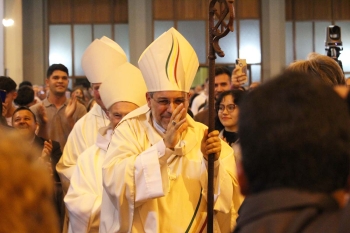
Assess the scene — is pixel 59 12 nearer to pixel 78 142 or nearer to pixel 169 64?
pixel 78 142

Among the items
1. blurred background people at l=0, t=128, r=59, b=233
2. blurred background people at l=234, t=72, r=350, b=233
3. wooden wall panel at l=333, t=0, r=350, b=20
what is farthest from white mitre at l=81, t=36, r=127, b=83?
wooden wall panel at l=333, t=0, r=350, b=20

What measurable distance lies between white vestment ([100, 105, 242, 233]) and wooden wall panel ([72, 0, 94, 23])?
14.8m

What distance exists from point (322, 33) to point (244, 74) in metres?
13.1

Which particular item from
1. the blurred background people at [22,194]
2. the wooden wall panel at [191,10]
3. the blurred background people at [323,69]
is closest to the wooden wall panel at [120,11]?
the wooden wall panel at [191,10]

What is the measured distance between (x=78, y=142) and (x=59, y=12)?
13.5 metres

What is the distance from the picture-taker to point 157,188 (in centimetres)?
326

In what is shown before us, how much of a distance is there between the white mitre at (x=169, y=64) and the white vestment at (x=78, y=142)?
133cm

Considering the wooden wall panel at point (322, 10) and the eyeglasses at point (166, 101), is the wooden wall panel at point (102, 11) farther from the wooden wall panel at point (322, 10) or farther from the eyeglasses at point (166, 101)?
the eyeglasses at point (166, 101)

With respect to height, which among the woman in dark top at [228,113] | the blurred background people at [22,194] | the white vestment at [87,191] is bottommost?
the white vestment at [87,191]

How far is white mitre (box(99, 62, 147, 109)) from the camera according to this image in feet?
14.6

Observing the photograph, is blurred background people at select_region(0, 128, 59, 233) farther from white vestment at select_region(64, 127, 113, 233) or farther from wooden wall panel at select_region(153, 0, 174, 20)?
wooden wall panel at select_region(153, 0, 174, 20)

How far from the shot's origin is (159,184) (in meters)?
3.26

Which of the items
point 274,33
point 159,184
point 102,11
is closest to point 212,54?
point 159,184

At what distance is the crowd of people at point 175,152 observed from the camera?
4.42ft
